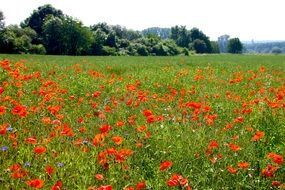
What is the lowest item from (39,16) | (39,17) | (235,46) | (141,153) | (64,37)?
(235,46)

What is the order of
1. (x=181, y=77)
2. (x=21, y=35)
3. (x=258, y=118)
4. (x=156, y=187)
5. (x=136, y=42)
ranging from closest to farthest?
(x=156, y=187) → (x=258, y=118) → (x=181, y=77) → (x=21, y=35) → (x=136, y=42)

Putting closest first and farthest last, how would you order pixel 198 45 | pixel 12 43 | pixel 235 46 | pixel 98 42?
pixel 12 43 < pixel 98 42 < pixel 198 45 < pixel 235 46

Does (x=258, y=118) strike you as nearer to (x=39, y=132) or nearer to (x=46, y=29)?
(x=39, y=132)

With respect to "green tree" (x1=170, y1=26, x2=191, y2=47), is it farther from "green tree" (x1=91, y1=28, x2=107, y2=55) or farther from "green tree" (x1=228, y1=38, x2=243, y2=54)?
"green tree" (x1=91, y1=28, x2=107, y2=55)

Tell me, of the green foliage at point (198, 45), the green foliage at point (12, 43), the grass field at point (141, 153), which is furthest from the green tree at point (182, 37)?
the grass field at point (141, 153)

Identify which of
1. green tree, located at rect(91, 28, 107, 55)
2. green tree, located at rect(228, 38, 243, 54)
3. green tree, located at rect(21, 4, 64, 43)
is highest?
green tree, located at rect(21, 4, 64, 43)

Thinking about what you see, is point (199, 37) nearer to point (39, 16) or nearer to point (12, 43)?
point (39, 16)

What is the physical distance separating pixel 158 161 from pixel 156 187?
2.60 ft

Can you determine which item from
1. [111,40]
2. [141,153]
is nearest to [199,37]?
[111,40]

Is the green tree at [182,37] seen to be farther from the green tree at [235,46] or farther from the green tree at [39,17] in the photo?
the green tree at [39,17]

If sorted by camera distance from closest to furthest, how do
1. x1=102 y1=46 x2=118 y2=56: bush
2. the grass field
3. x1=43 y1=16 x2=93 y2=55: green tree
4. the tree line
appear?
the grass field
the tree line
x1=43 y1=16 x2=93 y2=55: green tree
x1=102 y1=46 x2=118 y2=56: bush

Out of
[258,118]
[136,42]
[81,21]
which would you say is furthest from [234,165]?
[136,42]

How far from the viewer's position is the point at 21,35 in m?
70.0

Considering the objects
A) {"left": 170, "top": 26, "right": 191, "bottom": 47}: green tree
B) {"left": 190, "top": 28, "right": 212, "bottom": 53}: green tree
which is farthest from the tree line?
{"left": 190, "top": 28, "right": 212, "bottom": 53}: green tree
